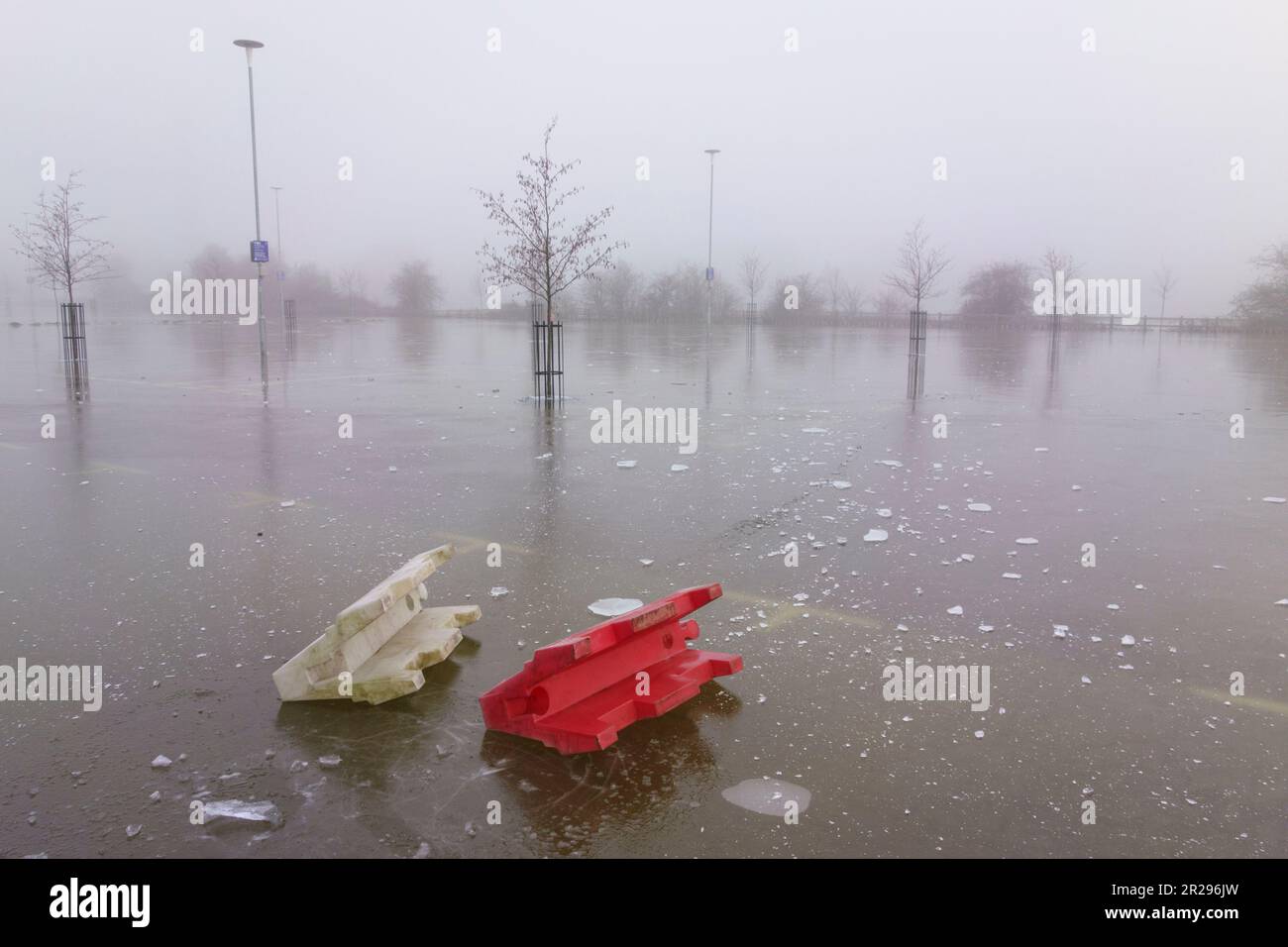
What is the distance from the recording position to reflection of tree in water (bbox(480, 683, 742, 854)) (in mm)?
3295

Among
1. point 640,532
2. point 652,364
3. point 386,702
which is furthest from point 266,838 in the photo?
point 652,364

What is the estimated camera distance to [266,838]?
3186 mm

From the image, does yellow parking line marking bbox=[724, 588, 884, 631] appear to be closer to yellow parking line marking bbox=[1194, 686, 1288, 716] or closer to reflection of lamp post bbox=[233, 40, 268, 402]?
yellow parking line marking bbox=[1194, 686, 1288, 716]

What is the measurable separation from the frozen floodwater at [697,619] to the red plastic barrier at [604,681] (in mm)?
110

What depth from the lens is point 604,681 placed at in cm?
420

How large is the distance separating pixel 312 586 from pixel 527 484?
11.8 ft

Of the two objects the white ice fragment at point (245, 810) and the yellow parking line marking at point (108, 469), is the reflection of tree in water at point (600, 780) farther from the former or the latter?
the yellow parking line marking at point (108, 469)

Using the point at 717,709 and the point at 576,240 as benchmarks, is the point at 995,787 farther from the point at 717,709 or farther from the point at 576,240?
the point at 576,240

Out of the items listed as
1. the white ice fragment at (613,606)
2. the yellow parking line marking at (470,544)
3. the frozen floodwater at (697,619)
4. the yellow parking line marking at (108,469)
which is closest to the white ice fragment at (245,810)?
the frozen floodwater at (697,619)

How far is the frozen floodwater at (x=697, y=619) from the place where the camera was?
11.0 ft

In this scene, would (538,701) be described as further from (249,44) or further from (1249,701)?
(249,44)

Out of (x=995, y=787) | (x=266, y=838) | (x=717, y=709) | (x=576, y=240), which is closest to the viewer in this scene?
(x=266, y=838)

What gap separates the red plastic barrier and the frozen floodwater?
0.11 m

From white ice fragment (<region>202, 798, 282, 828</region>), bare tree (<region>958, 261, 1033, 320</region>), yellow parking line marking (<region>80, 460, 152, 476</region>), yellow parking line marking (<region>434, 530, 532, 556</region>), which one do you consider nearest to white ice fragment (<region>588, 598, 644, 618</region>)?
yellow parking line marking (<region>434, 530, 532, 556</region>)
